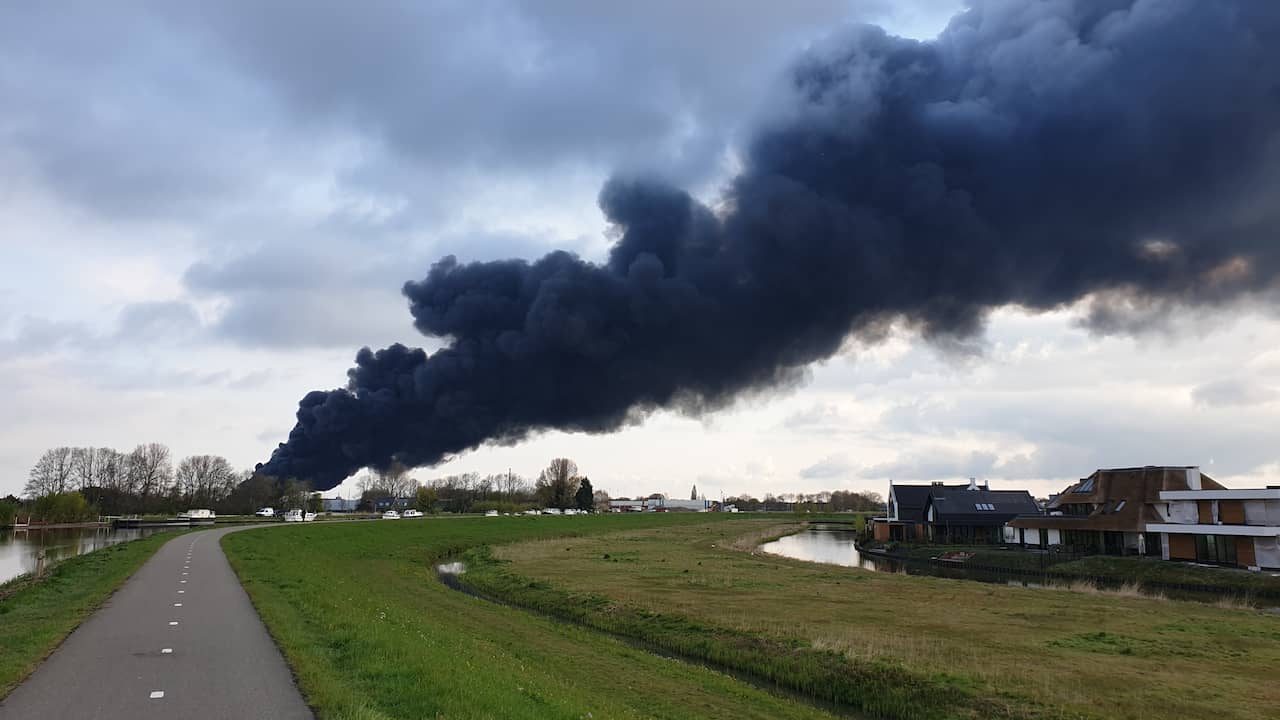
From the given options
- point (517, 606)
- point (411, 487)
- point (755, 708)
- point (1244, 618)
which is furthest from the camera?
point (411, 487)

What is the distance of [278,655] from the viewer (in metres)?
14.5

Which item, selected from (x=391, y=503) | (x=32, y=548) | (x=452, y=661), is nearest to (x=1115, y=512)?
(x=452, y=661)

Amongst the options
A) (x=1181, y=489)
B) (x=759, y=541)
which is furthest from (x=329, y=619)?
(x=759, y=541)

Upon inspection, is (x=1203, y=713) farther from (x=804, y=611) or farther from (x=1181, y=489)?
(x=1181, y=489)

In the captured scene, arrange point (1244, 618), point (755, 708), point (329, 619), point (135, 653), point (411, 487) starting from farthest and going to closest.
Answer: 1. point (411, 487)
2. point (1244, 618)
3. point (329, 619)
4. point (755, 708)
5. point (135, 653)

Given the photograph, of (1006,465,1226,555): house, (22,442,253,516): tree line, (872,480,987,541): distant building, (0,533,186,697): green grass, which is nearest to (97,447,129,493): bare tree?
(22,442,253,516): tree line

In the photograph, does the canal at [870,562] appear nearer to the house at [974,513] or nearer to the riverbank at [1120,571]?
the riverbank at [1120,571]

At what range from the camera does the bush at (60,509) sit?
314 ft

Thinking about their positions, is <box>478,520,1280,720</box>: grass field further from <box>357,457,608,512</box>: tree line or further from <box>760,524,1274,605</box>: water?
<box>357,457,608,512</box>: tree line

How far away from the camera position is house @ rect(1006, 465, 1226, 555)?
5238cm

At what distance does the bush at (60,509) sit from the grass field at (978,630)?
277 feet

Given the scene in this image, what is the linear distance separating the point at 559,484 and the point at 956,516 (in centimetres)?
9939

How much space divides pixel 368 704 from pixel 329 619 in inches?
311

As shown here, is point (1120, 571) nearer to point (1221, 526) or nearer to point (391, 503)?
point (1221, 526)
